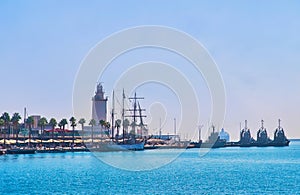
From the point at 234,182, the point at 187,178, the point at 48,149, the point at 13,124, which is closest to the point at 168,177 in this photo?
the point at 187,178

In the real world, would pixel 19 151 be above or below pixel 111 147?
below

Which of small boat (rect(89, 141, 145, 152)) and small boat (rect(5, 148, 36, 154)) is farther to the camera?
small boat (rect(89, 141, 145, 152))

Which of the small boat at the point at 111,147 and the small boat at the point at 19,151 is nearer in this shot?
the small boat at the point at 19,151

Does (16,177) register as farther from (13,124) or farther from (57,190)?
(13,124)

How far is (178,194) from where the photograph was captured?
67750mm

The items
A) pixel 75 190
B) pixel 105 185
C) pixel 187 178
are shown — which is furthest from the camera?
pixel 187 178

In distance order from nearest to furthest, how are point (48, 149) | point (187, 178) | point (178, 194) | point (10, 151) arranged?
point (178, 194) < point (187, 178) < point (10, 151) < point (48, 149)

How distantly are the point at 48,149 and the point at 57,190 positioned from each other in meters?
115

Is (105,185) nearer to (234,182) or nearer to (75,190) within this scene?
(75,190)

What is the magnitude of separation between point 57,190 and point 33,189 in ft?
12.0

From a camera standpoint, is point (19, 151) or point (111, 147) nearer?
point (19, 151)

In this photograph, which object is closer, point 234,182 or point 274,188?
point 274,188

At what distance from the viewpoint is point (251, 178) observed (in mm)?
91625

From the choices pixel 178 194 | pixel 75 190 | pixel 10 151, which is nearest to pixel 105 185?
pixel 75 190
